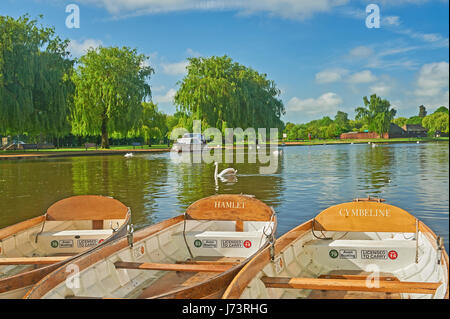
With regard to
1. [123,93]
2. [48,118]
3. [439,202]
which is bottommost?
[439,202]

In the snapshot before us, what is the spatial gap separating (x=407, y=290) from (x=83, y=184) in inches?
636

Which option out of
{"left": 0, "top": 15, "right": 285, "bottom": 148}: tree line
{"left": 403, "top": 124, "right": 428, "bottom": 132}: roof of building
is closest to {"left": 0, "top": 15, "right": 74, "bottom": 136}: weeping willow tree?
{"left": 0, "top": 15, "right": 285, "bottom": 148}: tree line

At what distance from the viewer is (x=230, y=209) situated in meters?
8.00

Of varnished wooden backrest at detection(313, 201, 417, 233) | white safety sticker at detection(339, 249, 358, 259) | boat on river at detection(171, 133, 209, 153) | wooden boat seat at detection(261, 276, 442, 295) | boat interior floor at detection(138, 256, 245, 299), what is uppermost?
boat on river at detection(171, 133, 209, 153)

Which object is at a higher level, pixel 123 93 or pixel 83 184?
pixel 123 93

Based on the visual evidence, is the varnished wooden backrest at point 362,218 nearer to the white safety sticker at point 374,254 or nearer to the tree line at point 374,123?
the white safety sticker at point 374,254

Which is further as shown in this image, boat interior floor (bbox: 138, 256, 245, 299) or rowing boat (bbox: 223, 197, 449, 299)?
boat interior floor (bbox: 138, 256, 245, 299)

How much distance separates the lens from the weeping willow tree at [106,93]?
43.4 m

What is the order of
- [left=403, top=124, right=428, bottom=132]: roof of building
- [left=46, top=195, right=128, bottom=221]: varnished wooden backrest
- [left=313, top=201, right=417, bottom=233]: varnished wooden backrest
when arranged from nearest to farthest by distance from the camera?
[left=313, top=201, right=417, bottom=233]: varnished wooden backrest < [left=46, top=195, right=128, bottom=221]: varnished wooden backrest < [left=403, top=124, right=428, bottom=132]: roof of building

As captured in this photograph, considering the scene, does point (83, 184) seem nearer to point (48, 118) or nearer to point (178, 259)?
point (178, 259)

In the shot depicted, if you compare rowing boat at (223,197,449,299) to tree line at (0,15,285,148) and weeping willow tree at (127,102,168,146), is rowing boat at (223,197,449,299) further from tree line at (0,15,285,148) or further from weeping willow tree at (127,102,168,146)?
weeping willow tree at (127,102,168,146)

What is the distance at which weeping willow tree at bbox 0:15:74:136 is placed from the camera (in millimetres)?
32844

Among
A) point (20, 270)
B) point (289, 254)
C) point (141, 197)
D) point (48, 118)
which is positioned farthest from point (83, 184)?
point (48, 118)
